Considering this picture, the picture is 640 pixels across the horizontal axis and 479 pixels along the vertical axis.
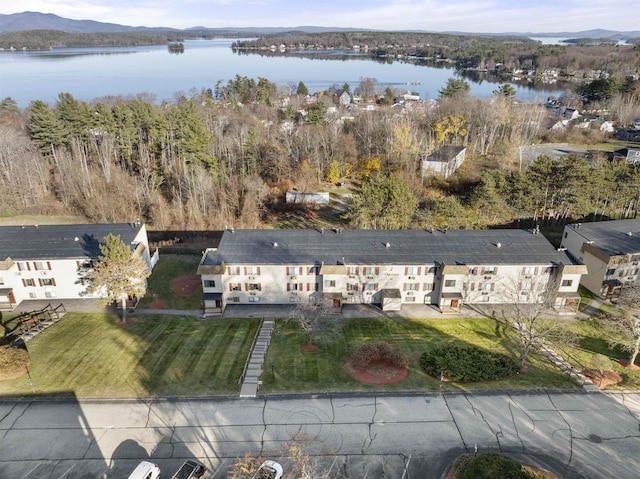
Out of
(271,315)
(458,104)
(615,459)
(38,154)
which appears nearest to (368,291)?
(271,315)

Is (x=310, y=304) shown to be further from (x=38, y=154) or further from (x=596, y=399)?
(x=38, y=154)

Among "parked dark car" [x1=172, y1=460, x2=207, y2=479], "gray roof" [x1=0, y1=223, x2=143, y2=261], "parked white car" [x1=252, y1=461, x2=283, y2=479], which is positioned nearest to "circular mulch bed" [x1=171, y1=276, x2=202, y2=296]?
"gray roof" [x1=0, y1=223, x2=143, y2=261]

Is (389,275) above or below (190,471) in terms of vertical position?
above

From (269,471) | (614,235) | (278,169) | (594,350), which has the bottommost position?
(594,350)

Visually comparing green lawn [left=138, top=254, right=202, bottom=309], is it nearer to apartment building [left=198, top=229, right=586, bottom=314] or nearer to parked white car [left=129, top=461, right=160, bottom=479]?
apartment building [left=198, top=229, right=586, bottom=314]

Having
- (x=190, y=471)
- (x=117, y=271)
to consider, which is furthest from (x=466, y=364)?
(x=117, y=271)

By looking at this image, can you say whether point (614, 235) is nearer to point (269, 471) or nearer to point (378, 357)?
point (378, 357)
